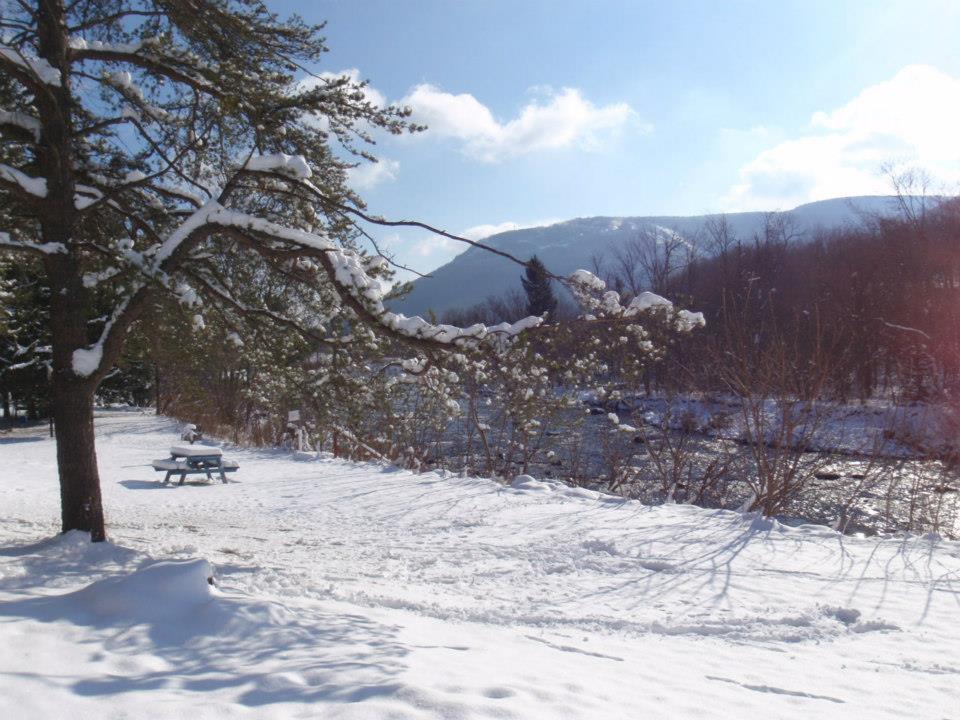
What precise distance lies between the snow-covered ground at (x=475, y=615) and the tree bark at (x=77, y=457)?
249 mm

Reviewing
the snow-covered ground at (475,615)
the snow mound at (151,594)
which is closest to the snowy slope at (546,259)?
the snow-covered ground at (475,615)

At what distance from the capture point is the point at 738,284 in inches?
1678

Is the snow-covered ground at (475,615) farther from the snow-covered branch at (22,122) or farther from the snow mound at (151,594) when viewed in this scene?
the snow-covered branch at (22,122)

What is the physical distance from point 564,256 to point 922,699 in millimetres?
179623

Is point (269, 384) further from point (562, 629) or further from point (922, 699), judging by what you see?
point (922, 699)

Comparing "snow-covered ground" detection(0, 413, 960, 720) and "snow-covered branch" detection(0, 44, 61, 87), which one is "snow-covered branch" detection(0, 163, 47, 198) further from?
"snow-covered ground" detection(0, 413, 960, 720)

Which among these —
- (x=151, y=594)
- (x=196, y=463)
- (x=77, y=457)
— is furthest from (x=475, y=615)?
(x=196, y=463)

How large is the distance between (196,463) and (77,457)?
20.7 feet

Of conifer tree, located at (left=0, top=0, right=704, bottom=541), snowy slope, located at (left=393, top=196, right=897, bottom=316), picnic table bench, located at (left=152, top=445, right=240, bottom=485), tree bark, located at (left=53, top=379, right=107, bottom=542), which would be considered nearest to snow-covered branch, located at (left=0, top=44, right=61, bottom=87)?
conifer tree, located at (left=0, top=0, right=704, bottom=541)

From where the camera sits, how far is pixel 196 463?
1276 cm

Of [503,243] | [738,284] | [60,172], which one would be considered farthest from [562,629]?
[503,243]

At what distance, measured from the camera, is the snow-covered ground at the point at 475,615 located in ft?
10.8

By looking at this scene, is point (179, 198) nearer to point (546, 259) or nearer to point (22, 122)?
point (22, 122)

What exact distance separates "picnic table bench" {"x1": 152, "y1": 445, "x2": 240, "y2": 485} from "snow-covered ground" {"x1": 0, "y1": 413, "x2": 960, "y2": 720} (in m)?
2.58
